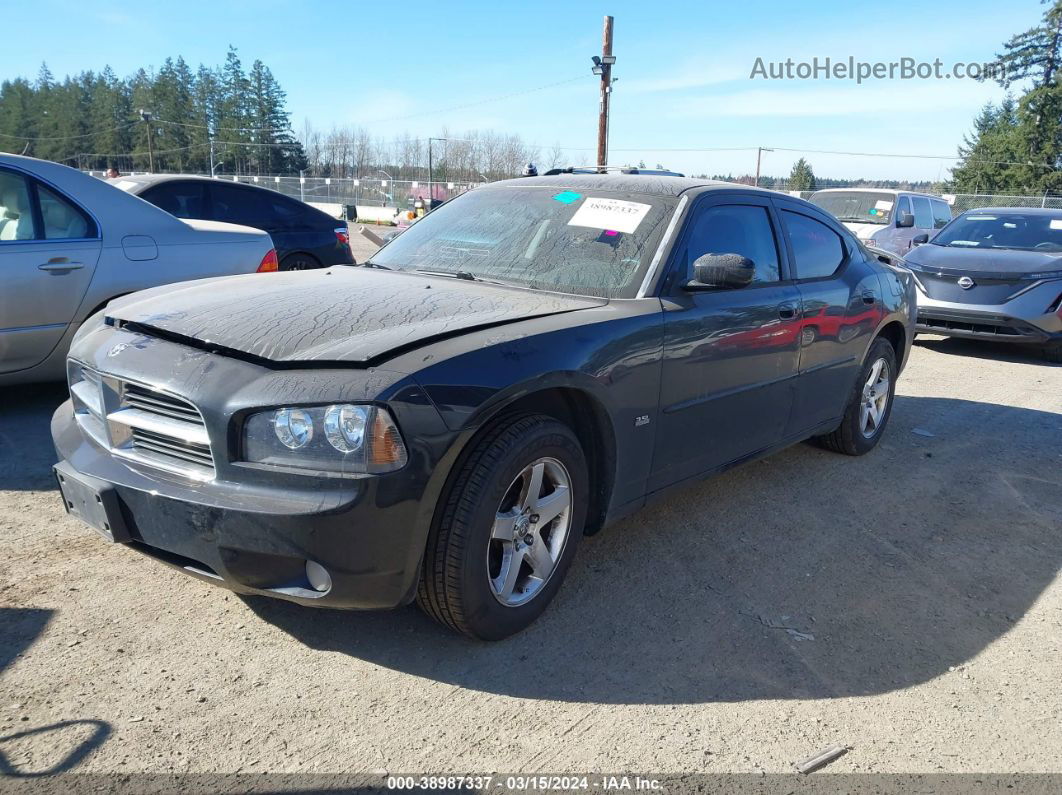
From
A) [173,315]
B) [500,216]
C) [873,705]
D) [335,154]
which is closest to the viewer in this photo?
[873,705]

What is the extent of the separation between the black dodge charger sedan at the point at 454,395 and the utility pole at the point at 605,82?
20.4m

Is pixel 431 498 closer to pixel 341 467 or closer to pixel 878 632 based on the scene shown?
pixel 341 467

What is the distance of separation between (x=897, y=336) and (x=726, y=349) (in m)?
2.60

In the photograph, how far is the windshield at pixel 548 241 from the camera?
3.50 meters

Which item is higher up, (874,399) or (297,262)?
(297,262)

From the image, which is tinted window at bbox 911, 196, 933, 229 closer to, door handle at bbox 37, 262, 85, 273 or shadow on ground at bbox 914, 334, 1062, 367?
shadow on ground at bbox 914, 334, 1062, 367

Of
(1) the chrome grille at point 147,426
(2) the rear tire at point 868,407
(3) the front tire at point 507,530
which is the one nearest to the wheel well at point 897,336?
(2) the rear tire at point 868,407

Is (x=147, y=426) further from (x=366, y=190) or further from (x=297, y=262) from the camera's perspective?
(x=366, y=190)

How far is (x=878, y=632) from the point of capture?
314cm

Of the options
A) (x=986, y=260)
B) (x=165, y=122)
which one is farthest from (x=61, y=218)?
(x=165, y=122)

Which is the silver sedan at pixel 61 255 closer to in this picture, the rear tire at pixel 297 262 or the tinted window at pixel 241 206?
the tinted window at pixel 241 206

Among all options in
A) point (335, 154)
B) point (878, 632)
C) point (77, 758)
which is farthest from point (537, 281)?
point (335, 154)

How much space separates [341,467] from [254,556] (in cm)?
38

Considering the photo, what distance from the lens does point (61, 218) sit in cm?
498
